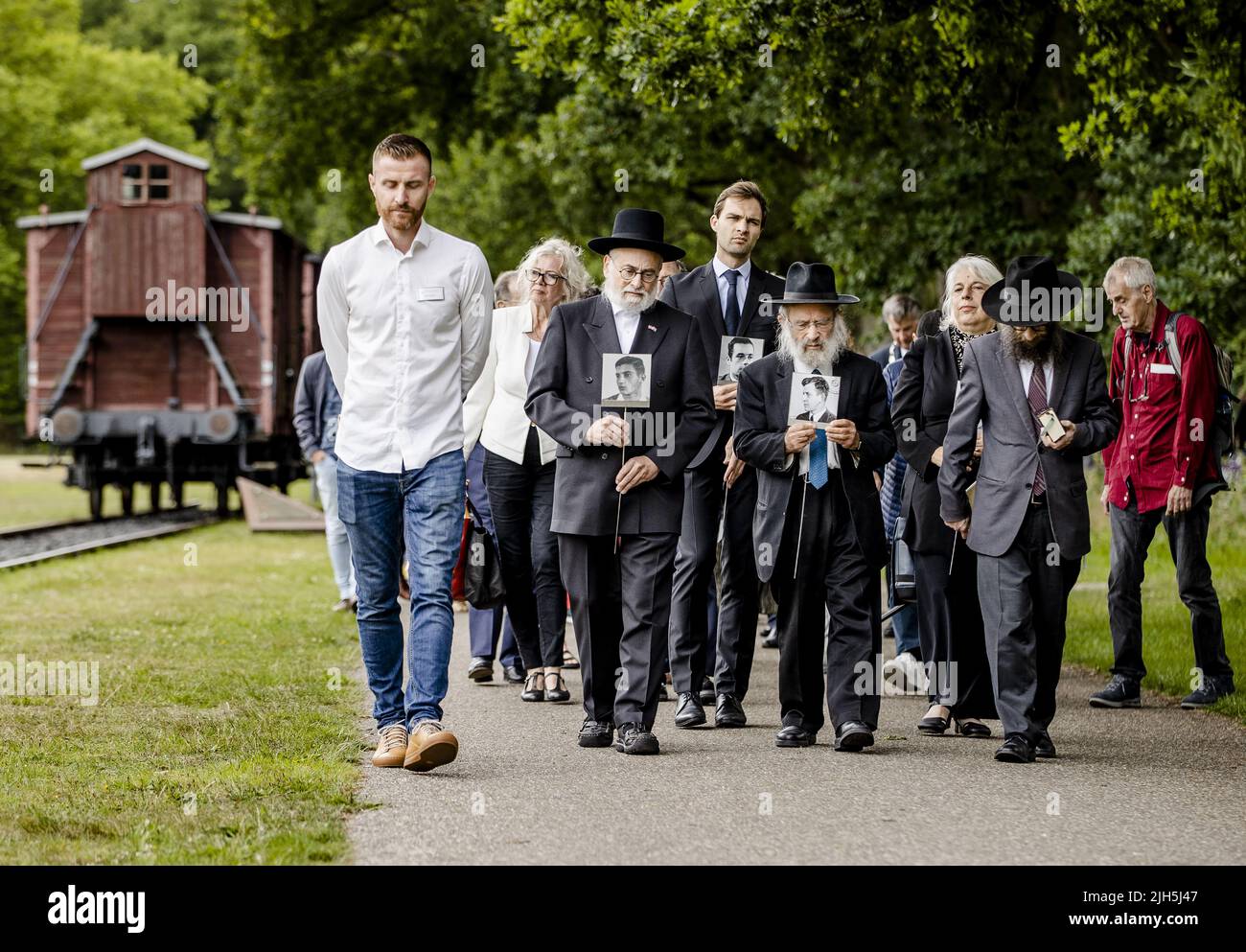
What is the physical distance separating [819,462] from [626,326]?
107 centimetres

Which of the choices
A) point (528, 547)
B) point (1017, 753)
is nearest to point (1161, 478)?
point (1017, 753)

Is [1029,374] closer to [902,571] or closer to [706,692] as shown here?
[902,571]

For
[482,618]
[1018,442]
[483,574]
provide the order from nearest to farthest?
[1018,442] → [483,574] → [482,618]

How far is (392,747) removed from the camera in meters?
7.25

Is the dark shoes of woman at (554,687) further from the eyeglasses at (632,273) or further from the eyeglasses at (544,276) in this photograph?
the eyeglasses at (632,273)

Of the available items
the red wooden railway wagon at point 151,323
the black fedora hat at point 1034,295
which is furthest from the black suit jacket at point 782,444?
the red wooden railway wagon at point 151,323

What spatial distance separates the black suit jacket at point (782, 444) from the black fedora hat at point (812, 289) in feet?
0.96

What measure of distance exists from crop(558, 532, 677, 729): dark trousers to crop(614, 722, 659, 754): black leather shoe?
31 mm

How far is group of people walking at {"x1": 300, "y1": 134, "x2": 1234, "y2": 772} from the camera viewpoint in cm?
741

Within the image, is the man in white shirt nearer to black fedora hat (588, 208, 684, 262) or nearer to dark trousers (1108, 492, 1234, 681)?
black fedora hat (588, 208, 684, 262)

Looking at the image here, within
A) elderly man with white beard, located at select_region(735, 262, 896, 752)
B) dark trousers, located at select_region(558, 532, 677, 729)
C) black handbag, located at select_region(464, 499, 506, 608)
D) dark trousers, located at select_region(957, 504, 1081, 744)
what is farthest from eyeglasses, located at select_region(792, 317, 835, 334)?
black handbag, located at select_region(464, 499, 506, 608)

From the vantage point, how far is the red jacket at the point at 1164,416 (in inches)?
370

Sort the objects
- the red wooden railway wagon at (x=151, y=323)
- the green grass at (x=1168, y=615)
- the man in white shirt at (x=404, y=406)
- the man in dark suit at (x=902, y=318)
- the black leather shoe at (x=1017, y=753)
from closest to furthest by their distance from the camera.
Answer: the man in white shirt at (x=404, y=406)
the black leather shoe at (x=1017, y=753)
the green grass at (x=1168, y=615)
the man in dark suit at (x=902, y=318)
the red wooden railway wagon at (x=151, y=323)
